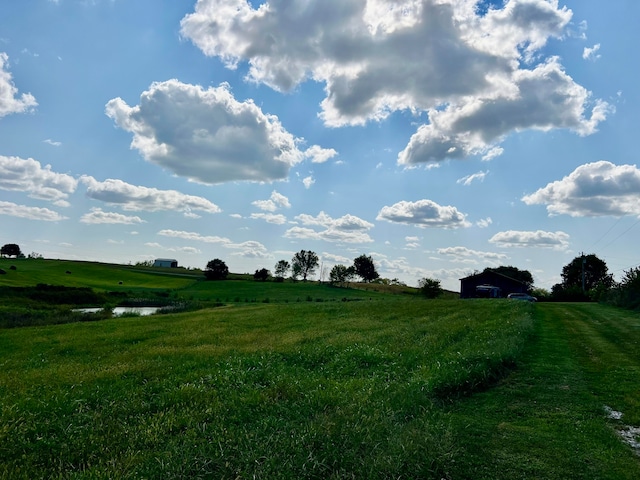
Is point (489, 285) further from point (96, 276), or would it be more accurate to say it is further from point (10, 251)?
point (10, 251)

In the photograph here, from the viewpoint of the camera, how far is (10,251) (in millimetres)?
126438

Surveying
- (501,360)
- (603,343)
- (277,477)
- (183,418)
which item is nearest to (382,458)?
(277,477)

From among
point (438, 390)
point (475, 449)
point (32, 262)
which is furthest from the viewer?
point (32, 262)

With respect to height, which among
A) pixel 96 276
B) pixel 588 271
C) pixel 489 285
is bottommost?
pixel 96 276

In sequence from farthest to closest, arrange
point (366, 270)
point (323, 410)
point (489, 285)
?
point (366, 270), point (489, 285), point (323, 410)

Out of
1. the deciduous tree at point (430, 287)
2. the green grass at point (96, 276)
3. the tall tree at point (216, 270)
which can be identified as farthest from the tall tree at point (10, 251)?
the deciduous tree at point (430, 287)

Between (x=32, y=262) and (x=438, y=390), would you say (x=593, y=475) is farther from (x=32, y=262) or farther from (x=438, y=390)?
(x=32, y=262)

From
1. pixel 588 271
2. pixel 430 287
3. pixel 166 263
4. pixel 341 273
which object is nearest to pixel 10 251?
pixel 166 263

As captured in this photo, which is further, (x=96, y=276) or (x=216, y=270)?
(x=216, y=270)

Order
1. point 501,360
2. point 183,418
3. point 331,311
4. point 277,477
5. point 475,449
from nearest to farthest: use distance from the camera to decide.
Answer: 1. point 277,477
2. point 475,449
3. point 183,418
4. point 501,360
5. point 331,311

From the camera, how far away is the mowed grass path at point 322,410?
534 cm

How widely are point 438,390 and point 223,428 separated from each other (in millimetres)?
4569

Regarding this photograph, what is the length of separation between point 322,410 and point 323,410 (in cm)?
2

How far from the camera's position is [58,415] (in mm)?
7145
